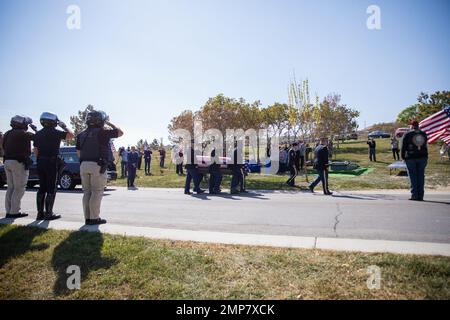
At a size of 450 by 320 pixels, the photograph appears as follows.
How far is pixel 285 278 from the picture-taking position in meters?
3.38

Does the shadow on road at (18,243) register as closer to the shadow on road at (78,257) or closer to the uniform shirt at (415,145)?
the shadow on road at (78,257)

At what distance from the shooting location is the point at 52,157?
6.43 m

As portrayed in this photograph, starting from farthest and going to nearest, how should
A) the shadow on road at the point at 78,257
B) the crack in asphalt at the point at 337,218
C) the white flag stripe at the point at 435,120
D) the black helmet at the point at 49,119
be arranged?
the white flag stripe at the point at 435,120 < the black helmet at the point at 49,119 < the crack in asphalt at the point at 337,218 < the shadow on road at the point at 78,257

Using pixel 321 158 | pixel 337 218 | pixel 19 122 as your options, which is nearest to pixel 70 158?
Answer: pixel 19 122

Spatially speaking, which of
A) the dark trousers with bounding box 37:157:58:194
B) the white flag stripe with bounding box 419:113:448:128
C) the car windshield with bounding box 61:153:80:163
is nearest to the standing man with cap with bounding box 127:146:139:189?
the car windshield with bounding box 61:153:80:163

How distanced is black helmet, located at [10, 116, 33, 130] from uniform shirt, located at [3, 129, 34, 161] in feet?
0.38

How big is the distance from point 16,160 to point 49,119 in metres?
1.40

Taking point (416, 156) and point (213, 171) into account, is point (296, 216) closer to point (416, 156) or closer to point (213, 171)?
point (416, 156)

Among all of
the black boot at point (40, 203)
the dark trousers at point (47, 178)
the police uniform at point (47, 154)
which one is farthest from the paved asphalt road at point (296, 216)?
the police uniform at point (47, 154)

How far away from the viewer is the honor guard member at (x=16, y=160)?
6.72 metres

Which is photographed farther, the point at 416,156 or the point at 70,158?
the point at 70,158

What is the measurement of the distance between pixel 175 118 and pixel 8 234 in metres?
42.1

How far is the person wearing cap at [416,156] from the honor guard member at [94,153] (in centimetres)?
815
